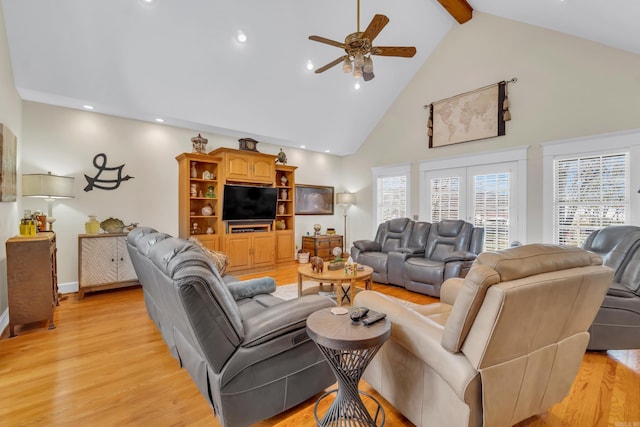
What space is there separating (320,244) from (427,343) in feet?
16.9

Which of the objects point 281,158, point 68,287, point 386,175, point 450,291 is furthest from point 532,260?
point 68,287

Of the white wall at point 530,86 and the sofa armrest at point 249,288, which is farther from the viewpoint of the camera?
the white wall at point 530,86

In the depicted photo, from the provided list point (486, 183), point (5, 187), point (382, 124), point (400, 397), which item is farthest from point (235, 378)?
point (382, 124)

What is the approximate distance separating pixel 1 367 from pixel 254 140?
4400 mm

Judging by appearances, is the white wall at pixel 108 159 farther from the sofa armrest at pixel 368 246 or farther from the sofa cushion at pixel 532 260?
the sofa cushion at pixel 532 260

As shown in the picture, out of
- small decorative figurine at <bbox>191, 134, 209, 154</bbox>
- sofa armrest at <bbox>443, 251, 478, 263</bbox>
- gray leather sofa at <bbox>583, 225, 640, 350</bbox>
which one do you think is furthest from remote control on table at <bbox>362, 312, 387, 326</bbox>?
small decorative figurine at <bbox>191, 134, 209, 154</bbox>

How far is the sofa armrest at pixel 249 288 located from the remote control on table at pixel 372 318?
1424 mm

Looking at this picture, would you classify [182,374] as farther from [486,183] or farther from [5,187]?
[486,183]

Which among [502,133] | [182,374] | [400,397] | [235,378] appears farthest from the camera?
[502,133]

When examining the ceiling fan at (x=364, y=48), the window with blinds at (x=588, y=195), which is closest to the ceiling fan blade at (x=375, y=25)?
the ceiling fan at (x=364, y=48)

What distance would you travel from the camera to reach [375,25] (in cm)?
283

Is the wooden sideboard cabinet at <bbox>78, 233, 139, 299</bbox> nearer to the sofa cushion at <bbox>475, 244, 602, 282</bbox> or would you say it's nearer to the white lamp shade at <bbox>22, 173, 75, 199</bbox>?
the white lamp shade at <bbox>22, 173, 75, 199</bbox>

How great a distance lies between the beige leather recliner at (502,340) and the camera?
122cm

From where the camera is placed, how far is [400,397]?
5.40ft
